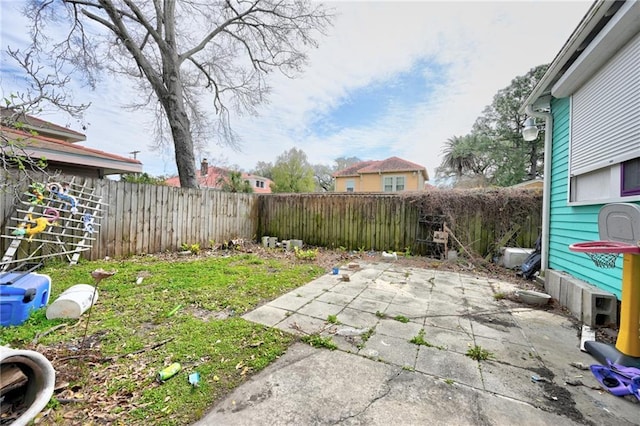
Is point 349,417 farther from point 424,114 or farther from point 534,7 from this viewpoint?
point 424,114

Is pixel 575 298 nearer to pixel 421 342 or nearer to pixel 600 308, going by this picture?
pixel 600 308

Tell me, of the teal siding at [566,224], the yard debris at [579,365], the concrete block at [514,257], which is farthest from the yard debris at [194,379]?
the concrete block at [514,257]

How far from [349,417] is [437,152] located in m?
20.5

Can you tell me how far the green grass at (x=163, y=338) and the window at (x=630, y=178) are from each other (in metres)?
3.89

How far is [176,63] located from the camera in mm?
7750

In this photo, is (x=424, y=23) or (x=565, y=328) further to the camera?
(x=424, y=23)

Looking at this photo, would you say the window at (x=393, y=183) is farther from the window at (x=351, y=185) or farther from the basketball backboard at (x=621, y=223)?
the basketball backboard at (x=621, y=223)

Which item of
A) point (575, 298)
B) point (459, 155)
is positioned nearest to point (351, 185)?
point (459, 155)

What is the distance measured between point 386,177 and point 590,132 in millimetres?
15157

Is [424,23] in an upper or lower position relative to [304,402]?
upper

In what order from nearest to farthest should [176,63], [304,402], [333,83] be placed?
[304,402] < [176,63] < [333,83]

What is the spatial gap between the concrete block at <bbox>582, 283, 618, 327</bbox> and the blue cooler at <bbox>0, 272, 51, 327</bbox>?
226 inches

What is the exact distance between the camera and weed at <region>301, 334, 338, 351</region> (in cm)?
221

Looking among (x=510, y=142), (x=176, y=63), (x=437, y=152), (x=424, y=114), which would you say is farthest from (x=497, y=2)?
(x=437, y=152)
